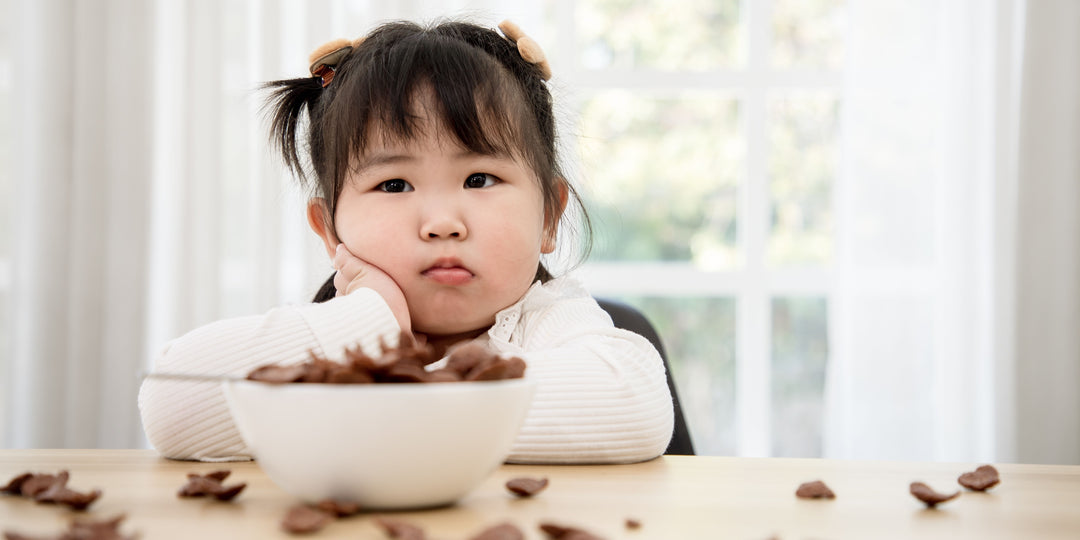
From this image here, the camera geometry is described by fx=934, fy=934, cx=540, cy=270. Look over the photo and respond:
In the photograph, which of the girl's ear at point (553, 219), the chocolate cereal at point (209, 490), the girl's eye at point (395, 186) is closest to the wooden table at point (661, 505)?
the chocolate cereal at point (209, 490)

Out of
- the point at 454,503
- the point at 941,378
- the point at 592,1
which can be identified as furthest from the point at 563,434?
the point at 592,1

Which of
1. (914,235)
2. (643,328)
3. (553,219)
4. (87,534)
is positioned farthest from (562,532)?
(914,235)

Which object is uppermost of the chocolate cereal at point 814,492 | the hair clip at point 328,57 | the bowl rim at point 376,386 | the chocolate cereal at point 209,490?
the hair clip at point 328,57

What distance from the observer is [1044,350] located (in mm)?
2791

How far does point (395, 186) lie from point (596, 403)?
0.44m

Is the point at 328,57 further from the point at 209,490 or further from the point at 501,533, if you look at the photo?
the point at 501,533

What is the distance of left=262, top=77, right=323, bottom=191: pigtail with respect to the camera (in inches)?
56.6

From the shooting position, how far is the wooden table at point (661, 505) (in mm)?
574

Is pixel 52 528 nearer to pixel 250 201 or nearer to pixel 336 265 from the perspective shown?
pixel 336 265

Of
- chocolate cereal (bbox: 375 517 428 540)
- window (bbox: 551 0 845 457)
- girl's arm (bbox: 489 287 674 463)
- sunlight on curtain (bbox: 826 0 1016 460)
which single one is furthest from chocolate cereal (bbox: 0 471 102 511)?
sunlight on curtain (bbox: 826 0 1016 460)

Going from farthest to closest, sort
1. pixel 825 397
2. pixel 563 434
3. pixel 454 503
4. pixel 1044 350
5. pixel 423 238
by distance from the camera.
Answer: pixel 825 397
pixel 1044 350
pixel 423 238
pixel 563 434
pixel 454 503

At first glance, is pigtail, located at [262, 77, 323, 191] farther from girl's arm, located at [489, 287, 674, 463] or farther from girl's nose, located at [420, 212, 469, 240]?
girl's arm, located at [489, 287, 674, 463]

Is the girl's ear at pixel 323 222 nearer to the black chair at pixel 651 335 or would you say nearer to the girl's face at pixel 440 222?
the girl's face at pixel 440 222

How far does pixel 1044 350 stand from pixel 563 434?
95.2 inches
